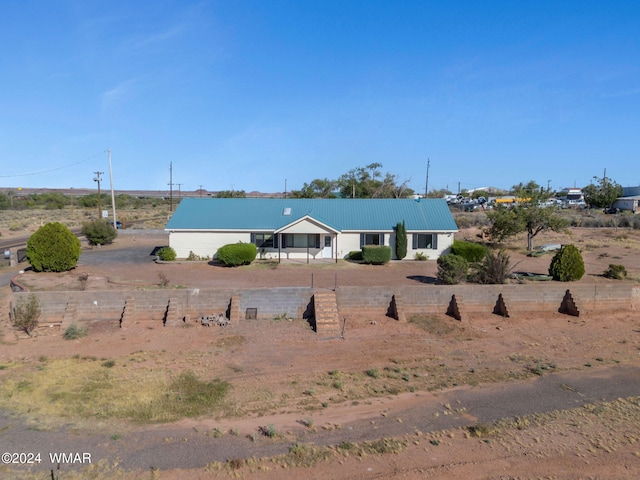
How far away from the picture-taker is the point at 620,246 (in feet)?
120

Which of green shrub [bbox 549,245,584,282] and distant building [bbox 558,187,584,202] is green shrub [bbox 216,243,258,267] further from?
distant building [bbox 558,187,584,202]

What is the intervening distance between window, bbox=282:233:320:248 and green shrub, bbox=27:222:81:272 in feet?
41.4

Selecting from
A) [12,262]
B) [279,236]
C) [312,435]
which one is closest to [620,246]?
[279,236]

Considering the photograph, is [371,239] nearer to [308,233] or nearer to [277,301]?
[308,233]

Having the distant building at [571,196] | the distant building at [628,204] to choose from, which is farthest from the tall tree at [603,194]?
the distant building at [571,196]

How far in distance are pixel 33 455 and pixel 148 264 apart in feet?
66.3

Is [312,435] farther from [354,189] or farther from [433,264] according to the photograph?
[354,189]

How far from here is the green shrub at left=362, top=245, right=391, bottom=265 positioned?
91.8 feet

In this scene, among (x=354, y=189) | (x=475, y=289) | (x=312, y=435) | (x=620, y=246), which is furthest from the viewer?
(x=354, y=189)

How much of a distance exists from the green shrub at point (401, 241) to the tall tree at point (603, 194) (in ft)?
214

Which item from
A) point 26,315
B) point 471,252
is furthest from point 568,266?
point 26,315

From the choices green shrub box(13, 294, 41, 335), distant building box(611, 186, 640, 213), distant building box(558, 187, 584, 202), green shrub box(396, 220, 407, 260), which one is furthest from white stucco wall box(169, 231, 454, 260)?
distant building box(558, 187, 584, 202)

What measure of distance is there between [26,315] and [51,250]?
8.71 meters

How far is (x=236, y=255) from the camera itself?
26812 mm
